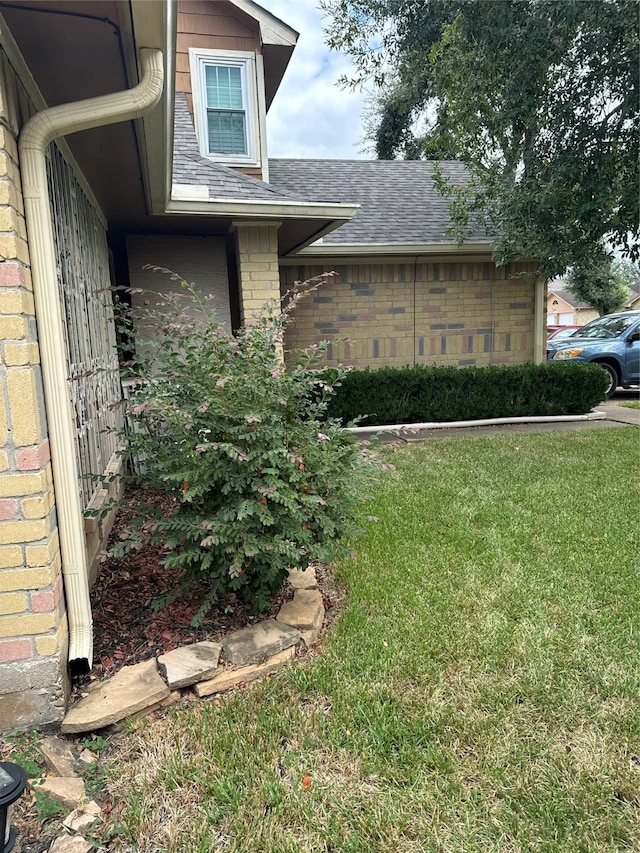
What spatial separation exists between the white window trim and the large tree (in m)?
2.78

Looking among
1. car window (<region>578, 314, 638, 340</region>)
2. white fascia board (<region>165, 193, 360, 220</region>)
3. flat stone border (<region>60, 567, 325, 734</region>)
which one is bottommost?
flat stone border (<region>60, 567, 325, 734</region>)

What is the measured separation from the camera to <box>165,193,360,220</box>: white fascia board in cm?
500

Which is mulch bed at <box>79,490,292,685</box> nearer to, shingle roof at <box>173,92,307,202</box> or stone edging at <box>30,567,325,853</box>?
stone edging at <box>30,567,325,853</box>

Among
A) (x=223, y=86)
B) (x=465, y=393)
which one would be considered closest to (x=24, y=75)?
(x=223, y=86)

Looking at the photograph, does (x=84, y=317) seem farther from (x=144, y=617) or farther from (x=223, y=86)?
(x=223, y=86)

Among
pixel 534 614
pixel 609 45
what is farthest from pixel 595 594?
pixel 609 45

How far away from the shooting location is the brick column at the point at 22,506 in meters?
1.85

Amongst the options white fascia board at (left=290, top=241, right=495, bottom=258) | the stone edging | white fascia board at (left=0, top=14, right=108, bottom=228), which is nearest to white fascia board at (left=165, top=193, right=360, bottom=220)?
white fascia board at (left=0, top=14, right=108, bottom=228)

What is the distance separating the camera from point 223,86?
23.7 ft

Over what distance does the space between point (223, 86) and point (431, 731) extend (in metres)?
7.82

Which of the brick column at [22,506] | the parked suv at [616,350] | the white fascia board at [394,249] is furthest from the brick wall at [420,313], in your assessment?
the brick column at [22,506]

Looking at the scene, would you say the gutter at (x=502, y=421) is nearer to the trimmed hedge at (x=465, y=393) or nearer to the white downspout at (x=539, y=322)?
the trimmed hedge at (x=465, y=393)

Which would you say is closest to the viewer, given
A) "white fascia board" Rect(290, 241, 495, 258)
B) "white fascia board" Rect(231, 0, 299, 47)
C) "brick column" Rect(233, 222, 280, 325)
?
"brick column" Rect(233, 222, 280, 325)

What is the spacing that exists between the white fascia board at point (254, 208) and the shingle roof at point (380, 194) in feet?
8.48
